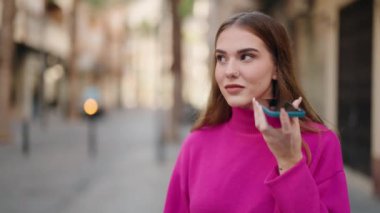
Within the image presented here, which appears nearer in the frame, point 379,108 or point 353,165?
point 379,108

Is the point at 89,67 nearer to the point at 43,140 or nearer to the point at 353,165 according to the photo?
the point at 43,140

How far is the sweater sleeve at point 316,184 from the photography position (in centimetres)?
184

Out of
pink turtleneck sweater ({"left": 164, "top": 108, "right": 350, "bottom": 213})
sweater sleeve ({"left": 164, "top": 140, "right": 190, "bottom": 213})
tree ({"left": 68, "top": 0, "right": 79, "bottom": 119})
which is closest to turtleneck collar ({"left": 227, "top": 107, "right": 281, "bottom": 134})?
pink turtleneck sweater ({"left": 164, "top": 108, "right": 350, "bottom": 213})

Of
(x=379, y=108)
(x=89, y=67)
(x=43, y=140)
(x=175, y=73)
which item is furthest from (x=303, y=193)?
(x=89, y=67)

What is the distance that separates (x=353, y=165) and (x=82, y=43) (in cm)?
3876

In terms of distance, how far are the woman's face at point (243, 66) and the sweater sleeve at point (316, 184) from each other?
307 mm

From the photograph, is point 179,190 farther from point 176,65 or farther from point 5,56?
point 176,65

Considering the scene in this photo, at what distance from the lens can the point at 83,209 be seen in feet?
26.0

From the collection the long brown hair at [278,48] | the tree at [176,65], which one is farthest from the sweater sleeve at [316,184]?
the tree at [176,65]

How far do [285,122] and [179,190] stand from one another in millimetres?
802

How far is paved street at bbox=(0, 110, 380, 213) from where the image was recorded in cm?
809

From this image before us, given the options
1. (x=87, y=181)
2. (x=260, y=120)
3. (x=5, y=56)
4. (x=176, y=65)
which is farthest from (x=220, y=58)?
(x=176, y=65)

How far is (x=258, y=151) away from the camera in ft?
6.98

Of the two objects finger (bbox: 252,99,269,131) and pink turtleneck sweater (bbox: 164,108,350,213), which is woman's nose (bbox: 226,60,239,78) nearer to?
pink turtleneck sweater (bbox: 164,108,350,213)
